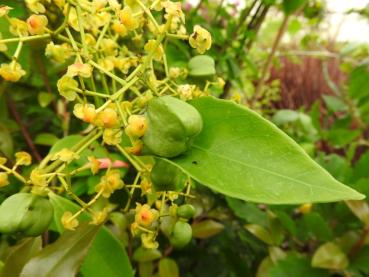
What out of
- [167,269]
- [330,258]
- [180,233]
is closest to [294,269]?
[330,258]

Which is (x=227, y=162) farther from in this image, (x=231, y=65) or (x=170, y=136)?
(x=231, y=65)

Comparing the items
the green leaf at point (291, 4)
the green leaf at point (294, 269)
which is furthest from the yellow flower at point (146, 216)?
the green leaf at point (291, 4)

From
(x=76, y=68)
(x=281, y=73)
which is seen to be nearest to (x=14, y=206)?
(x=76, y=68)

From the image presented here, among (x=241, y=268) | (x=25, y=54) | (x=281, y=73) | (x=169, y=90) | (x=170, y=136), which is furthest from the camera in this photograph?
(x=281, y=73)

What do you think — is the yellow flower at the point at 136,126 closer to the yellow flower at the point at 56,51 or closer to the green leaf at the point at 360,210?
the yellow flower at the point at 56,51

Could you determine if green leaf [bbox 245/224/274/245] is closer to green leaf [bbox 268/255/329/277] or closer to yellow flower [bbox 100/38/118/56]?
green leaf [bbox 268/255/329/277]

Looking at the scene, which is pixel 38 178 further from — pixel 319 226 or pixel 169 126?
pixel 319 226

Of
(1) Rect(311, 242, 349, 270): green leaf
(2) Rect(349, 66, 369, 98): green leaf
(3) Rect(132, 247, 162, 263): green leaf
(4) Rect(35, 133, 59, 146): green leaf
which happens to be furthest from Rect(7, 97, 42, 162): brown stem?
(2) Rect(349, 66, 369, 98): green leaf

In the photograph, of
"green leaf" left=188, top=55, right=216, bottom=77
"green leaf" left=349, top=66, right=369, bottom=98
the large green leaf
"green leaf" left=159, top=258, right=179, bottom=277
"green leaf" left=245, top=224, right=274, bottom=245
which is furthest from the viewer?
"green leaf" left=349, top=66, right=369, bottom=98
